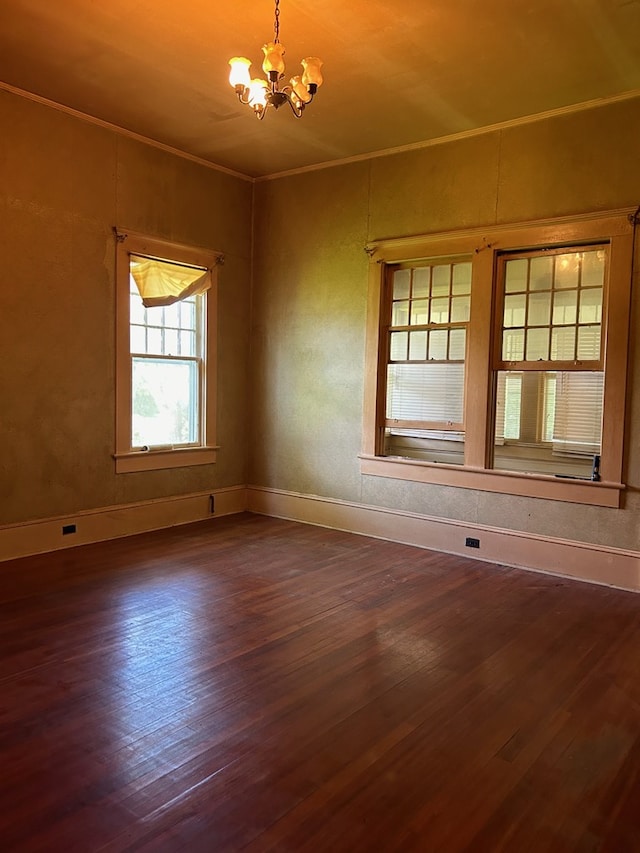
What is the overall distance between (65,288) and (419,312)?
2885mm

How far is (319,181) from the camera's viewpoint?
19.4 feet

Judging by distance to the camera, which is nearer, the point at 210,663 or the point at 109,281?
the point at 210,663

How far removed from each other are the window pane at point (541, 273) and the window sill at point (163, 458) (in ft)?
10.7

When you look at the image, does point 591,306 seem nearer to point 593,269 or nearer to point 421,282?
point 593,269

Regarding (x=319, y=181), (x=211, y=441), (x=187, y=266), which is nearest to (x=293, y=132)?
(x=319, y=181)

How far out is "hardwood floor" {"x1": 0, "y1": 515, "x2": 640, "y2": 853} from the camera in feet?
6.48

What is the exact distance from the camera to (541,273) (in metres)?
4.90

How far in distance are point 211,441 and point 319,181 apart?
267 cm

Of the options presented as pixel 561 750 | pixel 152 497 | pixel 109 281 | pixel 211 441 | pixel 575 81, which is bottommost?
pixel 561 750

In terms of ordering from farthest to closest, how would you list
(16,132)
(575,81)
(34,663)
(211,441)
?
(211,441) < (16,132) < (575,81) < (34,663)

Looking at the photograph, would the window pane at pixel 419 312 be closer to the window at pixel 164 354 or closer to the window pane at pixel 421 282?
the window pane at pixel 421 282

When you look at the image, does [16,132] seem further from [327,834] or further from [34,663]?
[327,834]

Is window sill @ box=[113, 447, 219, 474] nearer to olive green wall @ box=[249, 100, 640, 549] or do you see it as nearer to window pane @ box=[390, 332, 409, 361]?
olive green wall @ box=[249, 100, 640, 549]

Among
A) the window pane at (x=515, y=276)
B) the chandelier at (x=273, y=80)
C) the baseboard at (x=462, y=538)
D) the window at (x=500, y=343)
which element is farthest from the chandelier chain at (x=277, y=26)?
the baseboard at (x=462, y=538)
